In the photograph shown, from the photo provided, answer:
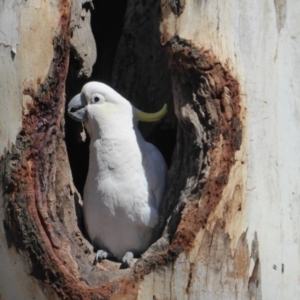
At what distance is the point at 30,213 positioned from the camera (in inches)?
91.4

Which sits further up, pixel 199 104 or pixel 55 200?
pixel 199 104

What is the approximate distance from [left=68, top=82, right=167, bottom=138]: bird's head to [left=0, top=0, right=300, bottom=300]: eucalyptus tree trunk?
0.21 meters

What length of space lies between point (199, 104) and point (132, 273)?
52cm

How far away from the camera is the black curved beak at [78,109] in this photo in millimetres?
2684

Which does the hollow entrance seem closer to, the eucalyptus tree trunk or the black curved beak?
the black curved beak

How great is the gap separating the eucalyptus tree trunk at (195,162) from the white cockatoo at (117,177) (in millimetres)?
150

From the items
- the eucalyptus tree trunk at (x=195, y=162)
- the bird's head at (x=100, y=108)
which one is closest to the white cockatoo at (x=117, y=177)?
the bird's head at (x=100, y=108)

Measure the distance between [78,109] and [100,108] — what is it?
87 millimetres

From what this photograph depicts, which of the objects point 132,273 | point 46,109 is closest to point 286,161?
point 132,273

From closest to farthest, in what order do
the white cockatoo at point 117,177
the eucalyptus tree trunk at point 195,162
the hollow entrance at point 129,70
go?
the eucalyptus tree trunk at point 195,162
the white cockatoo at point 117,177
the hollow entrance at point 129,70

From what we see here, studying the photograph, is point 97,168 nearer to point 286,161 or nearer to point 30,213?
point 30,213

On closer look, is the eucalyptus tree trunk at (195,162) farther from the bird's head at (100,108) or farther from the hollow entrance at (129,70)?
the hollow entrance at (129,70)

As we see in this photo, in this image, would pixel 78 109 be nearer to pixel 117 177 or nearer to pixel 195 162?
pixel 117 177

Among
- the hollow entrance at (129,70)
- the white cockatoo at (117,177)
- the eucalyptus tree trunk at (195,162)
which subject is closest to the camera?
the eucalyptus tree trunk at (195,162)
